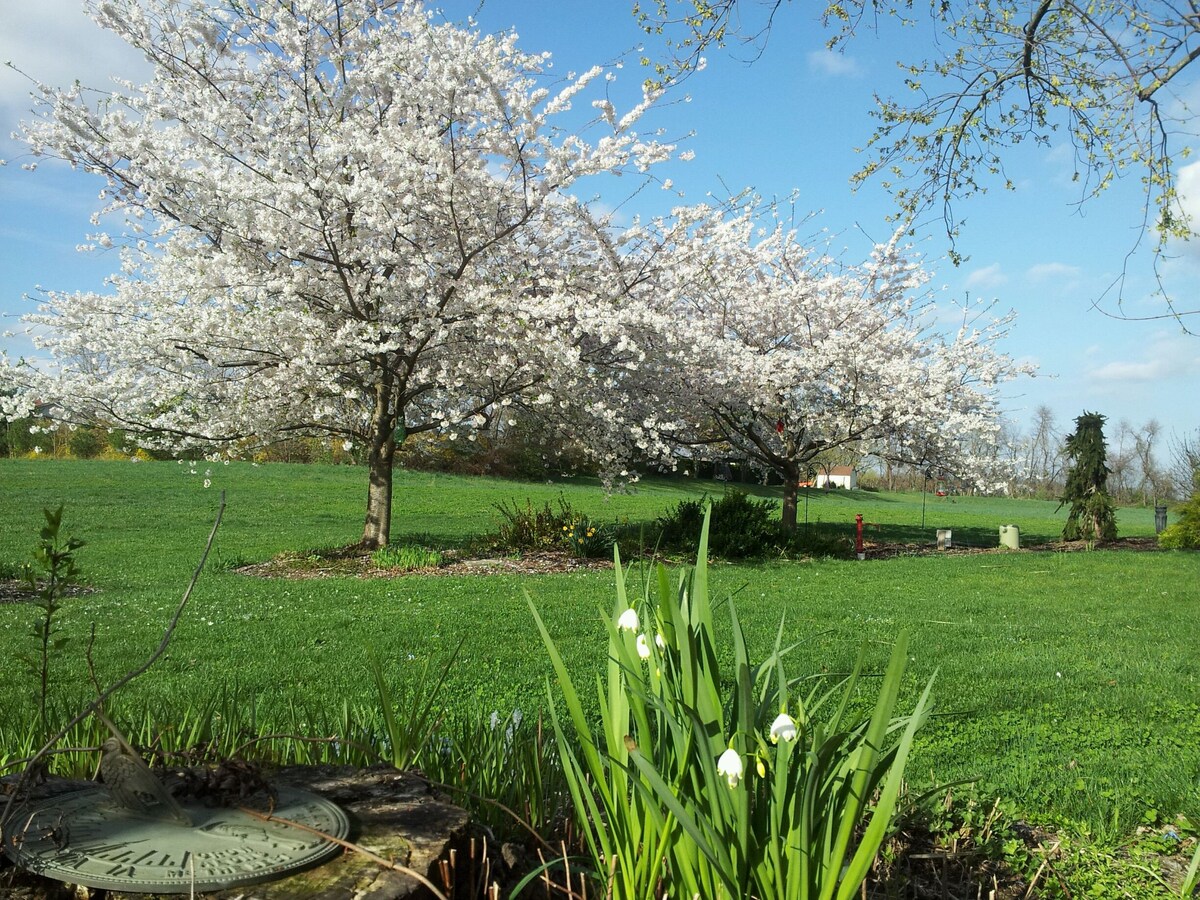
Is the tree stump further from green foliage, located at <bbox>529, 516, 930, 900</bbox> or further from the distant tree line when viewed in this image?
the distant tree line

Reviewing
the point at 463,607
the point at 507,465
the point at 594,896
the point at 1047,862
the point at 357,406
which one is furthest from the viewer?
the point at 507,465

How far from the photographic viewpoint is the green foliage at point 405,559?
11.4 m

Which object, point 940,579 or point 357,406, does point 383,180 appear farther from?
point 940,579

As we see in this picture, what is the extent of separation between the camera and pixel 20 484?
2183cm

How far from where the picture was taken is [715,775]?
1.74m

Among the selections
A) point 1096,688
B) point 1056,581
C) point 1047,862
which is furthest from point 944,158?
point 1056,581

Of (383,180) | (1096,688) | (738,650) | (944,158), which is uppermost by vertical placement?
(383,180)

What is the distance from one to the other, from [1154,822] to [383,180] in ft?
30.1

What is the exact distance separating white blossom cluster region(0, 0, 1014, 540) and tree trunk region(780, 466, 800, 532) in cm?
374

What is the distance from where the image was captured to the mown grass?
4.28 meters

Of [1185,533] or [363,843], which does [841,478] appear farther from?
[363,843]

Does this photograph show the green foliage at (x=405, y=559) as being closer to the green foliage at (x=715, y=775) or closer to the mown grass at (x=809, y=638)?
the mown grass at (x=809, y=638)

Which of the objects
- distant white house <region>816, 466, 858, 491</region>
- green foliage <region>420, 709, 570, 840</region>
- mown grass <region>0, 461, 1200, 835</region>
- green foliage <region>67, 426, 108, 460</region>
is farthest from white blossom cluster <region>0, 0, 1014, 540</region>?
distant white house <region>816, 466, 858, 491</region>

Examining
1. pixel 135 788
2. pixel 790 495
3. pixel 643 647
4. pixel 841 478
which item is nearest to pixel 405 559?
pixel 790 495
